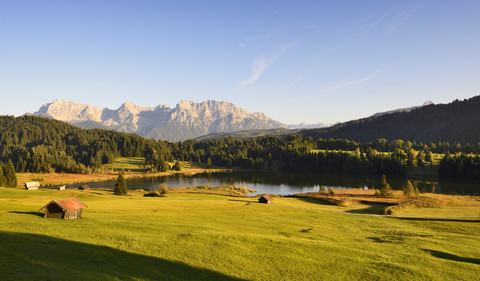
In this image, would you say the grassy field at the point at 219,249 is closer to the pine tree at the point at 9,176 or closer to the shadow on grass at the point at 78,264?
the shadow on grass at the point at 78,264

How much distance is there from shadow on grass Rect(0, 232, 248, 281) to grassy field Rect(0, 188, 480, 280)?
0.21 ft

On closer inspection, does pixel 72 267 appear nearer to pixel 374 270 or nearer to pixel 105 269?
pixel 105 269

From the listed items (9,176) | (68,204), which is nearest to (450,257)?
(68,204)

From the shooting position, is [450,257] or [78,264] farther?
[450,257]

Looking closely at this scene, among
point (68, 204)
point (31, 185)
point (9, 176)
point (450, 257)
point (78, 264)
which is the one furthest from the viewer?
point (9, 176)

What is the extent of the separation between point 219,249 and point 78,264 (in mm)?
13380

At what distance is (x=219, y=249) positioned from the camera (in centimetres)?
3238

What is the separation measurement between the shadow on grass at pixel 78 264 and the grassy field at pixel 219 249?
6 cm

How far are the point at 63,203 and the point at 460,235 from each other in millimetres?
59160

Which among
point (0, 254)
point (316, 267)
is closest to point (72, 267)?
point (0, 254)

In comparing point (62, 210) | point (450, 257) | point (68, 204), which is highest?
point (68, 204)

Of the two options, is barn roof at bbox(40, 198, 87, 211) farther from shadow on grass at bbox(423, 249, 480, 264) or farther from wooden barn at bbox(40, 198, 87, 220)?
shadow on grass at bbox(423, 249, 480, 264)

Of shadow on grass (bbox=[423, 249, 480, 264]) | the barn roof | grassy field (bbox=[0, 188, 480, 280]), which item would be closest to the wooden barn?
the barn roof

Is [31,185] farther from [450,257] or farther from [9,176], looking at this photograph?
[450,257]
